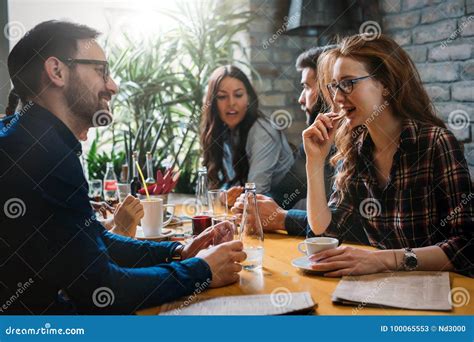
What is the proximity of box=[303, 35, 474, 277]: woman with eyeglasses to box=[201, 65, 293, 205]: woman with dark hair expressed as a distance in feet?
3.54

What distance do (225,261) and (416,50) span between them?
220 cm

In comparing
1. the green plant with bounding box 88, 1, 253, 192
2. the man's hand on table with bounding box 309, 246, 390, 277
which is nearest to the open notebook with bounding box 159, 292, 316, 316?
the man's hand on table with bounding box 309, 246, 390, 277

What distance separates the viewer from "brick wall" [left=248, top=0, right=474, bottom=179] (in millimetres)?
2352

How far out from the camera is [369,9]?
3.32 metres

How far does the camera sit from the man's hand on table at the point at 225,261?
1.19 metres

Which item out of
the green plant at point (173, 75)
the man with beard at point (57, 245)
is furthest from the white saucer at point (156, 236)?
the green plant at point (173, 75)

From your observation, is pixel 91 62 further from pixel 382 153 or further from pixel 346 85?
pixel 382 153

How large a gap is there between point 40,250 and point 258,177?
1.70 metres

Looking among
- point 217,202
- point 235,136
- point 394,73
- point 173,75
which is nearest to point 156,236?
point 217,202

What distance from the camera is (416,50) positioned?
2.97 metres

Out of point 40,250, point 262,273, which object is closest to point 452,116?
point 262,273

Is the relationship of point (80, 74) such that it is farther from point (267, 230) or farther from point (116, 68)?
point (116, 68)

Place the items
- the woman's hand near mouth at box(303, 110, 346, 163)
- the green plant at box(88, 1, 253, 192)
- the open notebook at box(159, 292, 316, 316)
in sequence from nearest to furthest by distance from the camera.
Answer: the open notebook at box(159, 292, 316, 316) → the woman's hand near mouth at box(303, 110, 346, 163) → the green plant at box(88, 1, 253, 192)

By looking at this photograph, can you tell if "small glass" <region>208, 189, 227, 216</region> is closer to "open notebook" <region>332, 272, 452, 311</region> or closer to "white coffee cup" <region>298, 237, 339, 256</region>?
"white coffee cup" <region>298, 237, 339, 256</region>
